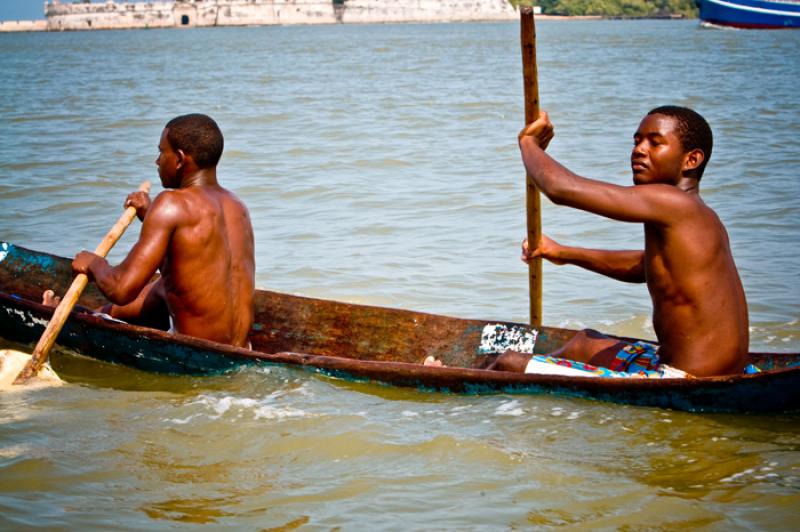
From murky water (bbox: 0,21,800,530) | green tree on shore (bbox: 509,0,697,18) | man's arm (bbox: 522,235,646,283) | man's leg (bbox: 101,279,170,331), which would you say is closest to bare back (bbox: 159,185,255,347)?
murky water (bbox: 0,21,800,530)

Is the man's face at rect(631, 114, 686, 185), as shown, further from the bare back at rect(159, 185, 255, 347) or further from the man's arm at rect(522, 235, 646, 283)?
the bare back at rect(159, 185, 255, 347)

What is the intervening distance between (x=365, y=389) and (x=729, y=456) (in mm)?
1672

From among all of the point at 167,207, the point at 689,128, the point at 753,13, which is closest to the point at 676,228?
the point at 689,128

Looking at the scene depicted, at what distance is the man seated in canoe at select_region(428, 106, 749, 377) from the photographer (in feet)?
12.5

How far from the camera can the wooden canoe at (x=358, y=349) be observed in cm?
404

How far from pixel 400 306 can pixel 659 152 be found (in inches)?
134

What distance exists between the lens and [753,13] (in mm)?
54000

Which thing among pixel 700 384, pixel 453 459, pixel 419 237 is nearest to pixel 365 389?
pixel 453 459

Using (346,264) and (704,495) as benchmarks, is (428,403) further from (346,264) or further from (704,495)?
(346,264)

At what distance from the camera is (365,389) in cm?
468

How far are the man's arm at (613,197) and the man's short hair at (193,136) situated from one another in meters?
1.61

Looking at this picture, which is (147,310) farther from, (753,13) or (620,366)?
(753,13)

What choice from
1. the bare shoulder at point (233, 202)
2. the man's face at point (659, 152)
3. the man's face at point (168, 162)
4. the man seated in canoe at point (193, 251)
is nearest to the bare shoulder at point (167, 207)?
the man seated in canoe at point (193, 251)

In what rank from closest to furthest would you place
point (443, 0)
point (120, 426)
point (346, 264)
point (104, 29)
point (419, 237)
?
point (120, 426) → point (346, 264) → point (419, 237) → point (104, 29) → point (443, 0)
